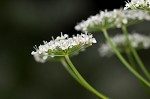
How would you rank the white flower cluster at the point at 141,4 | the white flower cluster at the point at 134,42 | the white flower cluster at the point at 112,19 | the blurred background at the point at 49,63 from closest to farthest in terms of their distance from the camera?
1. the white flower cluster at the point at 141,4
2. the white flower cluster at the point at 112,19
3. the white flower cluster at the point at 134,42
4. the blurred background at the point at 49,63

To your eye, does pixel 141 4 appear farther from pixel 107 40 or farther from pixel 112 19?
pixel 107 40

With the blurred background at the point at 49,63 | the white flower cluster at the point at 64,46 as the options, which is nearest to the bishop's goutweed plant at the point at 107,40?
the white flower cluster at the point at 64,46

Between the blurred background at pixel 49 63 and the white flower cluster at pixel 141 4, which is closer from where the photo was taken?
the white flower cluster at pixel 141 4

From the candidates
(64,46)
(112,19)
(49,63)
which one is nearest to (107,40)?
(112,19)

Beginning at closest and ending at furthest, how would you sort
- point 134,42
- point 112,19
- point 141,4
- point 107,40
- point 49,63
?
point 141,4 < point 112,19 < point 107,40 < point 134,42 < point 49,63

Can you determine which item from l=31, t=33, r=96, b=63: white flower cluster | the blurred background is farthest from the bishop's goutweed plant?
the blurred background

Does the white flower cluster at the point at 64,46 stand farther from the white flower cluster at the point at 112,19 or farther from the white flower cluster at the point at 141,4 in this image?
the white flower cluster at the point at 112,19

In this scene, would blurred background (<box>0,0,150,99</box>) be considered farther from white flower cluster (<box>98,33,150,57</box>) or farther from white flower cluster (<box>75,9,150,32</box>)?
white flower cluster (<box>75,9,150,32</box>)

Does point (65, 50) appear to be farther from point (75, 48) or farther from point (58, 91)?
point (58, 91)
